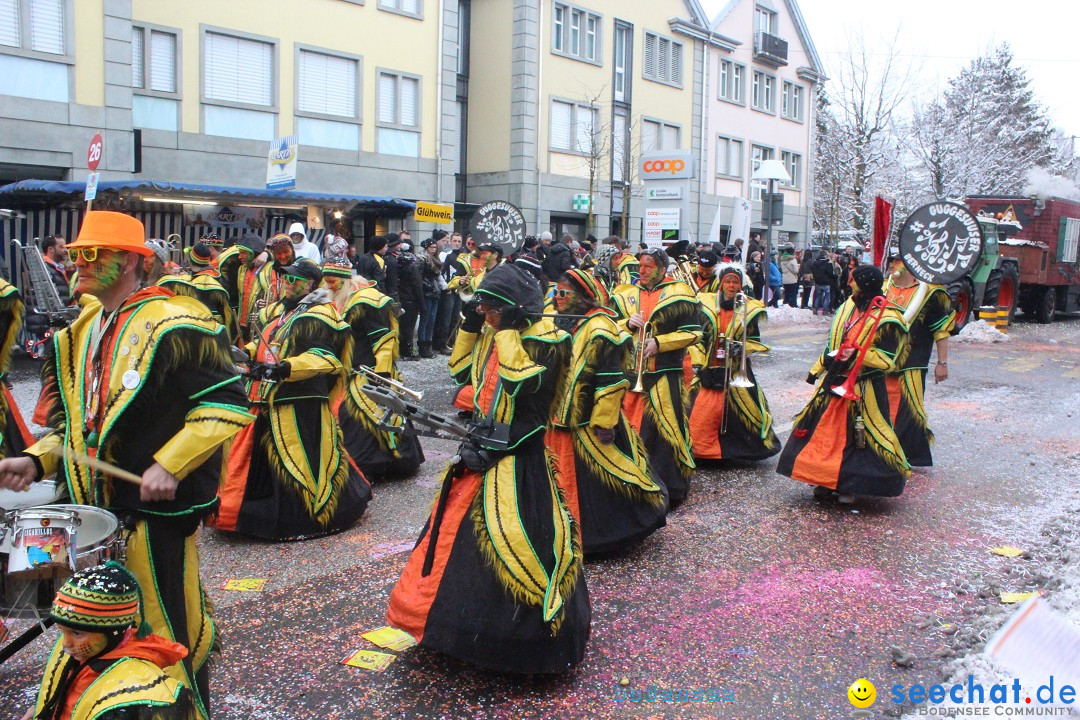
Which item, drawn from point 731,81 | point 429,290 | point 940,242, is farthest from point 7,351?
point 731,81

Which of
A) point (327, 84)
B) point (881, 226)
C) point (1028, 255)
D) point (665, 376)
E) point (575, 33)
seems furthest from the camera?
point (575, 33)

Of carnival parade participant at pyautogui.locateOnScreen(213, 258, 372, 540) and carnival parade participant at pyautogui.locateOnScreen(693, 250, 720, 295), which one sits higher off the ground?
carnival parade participant at pyautogui.locateOnScreen(693, 250, 720, 295)

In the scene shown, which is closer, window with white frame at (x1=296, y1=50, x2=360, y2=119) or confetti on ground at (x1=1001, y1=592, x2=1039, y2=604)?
confetti on ground at (x1=1001, y1=592, x2=1039, y2=604)

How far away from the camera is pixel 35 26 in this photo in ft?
53.2

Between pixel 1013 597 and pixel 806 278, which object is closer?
pixel 1013 597

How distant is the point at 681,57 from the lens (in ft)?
107

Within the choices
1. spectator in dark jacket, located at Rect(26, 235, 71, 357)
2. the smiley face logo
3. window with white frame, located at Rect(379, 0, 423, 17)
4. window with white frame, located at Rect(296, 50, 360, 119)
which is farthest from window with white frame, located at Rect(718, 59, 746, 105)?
the smiley face logo

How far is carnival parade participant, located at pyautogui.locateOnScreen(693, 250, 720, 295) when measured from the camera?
27.6ft

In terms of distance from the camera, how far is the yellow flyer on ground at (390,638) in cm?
441

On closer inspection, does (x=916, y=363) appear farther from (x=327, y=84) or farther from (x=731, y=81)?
(x=731, y=81)

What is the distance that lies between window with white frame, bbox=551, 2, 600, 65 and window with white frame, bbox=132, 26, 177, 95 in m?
12.0

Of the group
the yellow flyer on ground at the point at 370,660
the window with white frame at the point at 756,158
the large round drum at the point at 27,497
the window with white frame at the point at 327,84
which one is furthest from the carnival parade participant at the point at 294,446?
the window with white frame at the point at 756,158

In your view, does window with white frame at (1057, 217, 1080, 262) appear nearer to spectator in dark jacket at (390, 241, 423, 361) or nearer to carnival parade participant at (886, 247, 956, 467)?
spectator in dark jacket at (390, 241, 423, 361)

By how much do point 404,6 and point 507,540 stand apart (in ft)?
68.7
